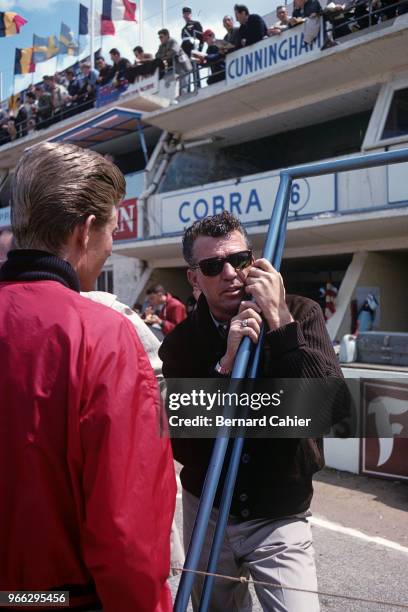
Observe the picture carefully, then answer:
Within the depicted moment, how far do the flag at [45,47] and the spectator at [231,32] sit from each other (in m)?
12.0

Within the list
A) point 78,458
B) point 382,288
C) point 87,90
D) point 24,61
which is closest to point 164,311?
point 382,288

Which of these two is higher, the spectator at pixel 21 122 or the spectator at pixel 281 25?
the spectator at pixel 21 122

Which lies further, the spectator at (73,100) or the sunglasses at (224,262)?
the spectator at (73,100)

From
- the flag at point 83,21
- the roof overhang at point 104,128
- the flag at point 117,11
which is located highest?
the flag at point 83,21

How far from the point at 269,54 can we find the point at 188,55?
397cm

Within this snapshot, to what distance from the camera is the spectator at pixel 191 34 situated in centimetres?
1611

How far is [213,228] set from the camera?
210 centimetres

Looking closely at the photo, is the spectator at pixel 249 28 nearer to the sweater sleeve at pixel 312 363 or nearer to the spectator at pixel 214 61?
the spectator at pixel 214 61

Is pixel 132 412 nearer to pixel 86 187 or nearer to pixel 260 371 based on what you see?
pixel 86 187

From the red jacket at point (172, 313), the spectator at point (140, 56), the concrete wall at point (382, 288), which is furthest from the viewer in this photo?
the spectator at point (140, 56)

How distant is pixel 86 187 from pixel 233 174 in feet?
52.2

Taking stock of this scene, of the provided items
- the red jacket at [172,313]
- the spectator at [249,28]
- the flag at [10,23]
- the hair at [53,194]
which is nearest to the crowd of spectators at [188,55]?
the spectator at [249,28]

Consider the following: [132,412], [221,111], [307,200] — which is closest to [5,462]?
[132,412]

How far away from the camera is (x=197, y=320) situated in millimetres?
2234
